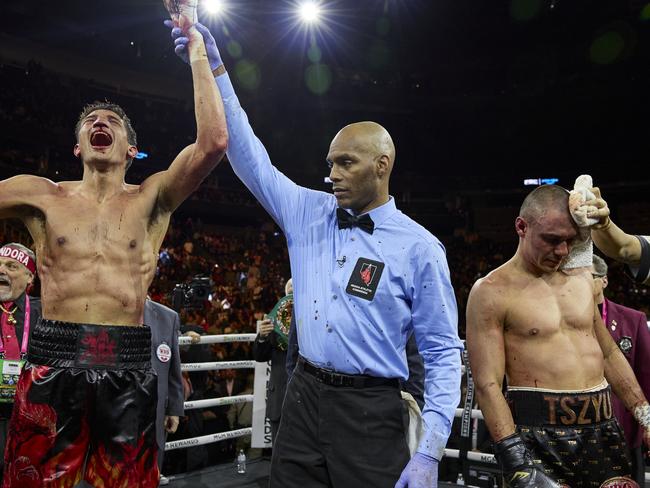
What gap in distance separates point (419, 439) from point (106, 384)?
3.24ft

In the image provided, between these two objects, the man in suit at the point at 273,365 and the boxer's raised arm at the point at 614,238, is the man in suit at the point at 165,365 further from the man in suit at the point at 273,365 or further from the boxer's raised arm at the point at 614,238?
the boxer's raised arm at the point at 614,238

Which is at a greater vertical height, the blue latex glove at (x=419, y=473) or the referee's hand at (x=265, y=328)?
the referee's hand at (x=265, y=328)

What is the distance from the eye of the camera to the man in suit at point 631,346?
292cm

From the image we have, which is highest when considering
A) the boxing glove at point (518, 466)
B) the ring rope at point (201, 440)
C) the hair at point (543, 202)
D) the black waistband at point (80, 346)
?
the hair at point (543, 202)

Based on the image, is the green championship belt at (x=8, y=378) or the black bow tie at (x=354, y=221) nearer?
the black bow tie at (x=354, y=221)

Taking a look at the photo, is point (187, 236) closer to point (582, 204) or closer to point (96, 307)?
point (96, 307)

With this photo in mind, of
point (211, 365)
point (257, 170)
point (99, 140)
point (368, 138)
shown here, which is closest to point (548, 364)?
point (368, 138)

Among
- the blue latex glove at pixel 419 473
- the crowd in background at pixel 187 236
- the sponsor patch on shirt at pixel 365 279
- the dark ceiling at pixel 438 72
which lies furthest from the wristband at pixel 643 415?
the dark ceiling at pixel 438 72

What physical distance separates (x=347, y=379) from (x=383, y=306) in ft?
0.81

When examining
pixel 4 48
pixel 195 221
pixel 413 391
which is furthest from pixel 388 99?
pixel 413 391

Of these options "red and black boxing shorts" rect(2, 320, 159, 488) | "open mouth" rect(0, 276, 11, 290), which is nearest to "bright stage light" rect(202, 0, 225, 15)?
"open mouth" rect(0, 276, 11, 290)

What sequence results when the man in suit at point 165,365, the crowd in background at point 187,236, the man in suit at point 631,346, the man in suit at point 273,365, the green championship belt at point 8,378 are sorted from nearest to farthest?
the man in suit at point 631,346 → the green championship belt at point 8,378 → the man in suit at point 165,365 → the man in suit at point 273,365 → the crowd in background at point 187,236

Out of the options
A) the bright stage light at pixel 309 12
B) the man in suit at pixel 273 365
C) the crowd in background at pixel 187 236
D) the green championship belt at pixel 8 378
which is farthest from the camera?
the bright stage light at pixel 309 12

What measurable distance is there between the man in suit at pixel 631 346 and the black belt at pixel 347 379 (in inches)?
60.9
